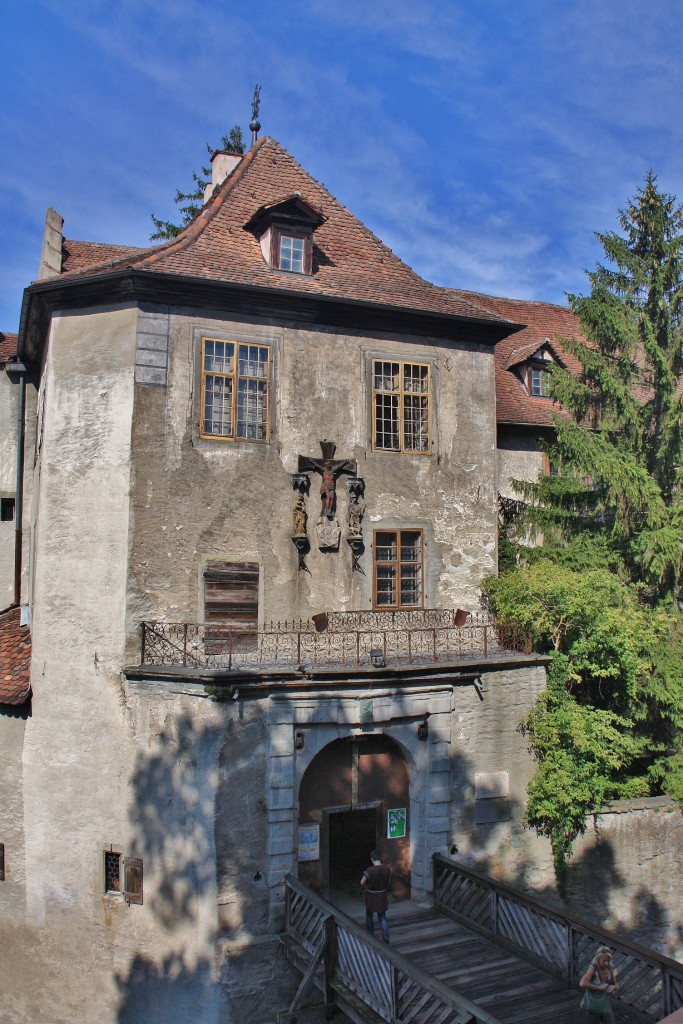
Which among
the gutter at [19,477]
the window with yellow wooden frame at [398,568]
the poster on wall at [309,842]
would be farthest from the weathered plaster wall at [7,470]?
the poster on wall at [309,842]

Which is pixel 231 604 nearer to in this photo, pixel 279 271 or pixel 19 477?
pixel 279 271

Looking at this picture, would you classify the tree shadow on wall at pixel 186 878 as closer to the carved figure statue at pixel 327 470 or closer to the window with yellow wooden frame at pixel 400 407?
the carved figure statue at pixel 327 470

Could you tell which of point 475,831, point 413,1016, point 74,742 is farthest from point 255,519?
point 413,1016

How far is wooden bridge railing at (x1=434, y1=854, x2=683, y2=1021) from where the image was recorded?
9.84 m

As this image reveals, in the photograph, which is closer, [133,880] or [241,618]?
[133,880]

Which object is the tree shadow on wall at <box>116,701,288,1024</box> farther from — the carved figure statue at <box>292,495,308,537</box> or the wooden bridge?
the carved figure statue at <box>292,495,308,537</box>

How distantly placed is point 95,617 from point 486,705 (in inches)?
268

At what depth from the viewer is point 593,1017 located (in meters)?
10.0

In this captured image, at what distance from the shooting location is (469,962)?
11547 mm

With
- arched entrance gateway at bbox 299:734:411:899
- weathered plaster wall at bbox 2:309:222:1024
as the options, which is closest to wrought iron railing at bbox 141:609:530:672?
weathered plaster wall at bbox 2:309:222:1024

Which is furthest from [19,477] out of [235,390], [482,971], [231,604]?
[482,971]

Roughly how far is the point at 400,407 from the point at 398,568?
308 centimetres

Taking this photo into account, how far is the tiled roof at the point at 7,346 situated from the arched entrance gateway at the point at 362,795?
1262cm

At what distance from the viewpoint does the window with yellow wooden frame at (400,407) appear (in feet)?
52.3
